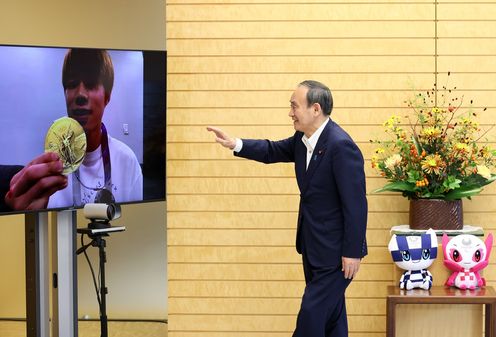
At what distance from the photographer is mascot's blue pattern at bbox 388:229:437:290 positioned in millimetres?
4812

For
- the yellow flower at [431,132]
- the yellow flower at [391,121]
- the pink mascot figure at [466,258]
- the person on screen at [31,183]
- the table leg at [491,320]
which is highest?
the yellow flower at [391,121]

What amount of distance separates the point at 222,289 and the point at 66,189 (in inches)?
50.2

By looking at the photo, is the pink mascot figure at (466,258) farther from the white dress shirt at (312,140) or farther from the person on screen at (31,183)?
the person on screen at (31,183)

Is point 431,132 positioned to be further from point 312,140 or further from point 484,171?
point 312,140

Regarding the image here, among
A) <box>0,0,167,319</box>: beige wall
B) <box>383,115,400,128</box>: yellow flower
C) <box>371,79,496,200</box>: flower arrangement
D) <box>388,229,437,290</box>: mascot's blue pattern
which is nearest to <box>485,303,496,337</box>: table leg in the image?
<box>388,229,437,290</box>: mascot's blue pattern

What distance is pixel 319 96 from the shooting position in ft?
14.6

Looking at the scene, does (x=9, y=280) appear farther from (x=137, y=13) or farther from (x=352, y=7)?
(x=352, y=7)

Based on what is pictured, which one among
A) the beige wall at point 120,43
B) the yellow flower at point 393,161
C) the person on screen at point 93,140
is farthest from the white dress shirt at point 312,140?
the beige wall at point 120,43

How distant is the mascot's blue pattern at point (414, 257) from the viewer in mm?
4812

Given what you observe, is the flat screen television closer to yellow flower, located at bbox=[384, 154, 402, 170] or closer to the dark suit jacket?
the dark suit jacket

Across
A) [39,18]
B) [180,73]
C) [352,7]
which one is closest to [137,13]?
[39,18]

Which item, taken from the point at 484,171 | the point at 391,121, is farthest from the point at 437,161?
the point at 391,121

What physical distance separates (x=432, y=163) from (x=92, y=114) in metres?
1.81

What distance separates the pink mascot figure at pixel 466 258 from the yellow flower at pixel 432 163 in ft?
1.25
